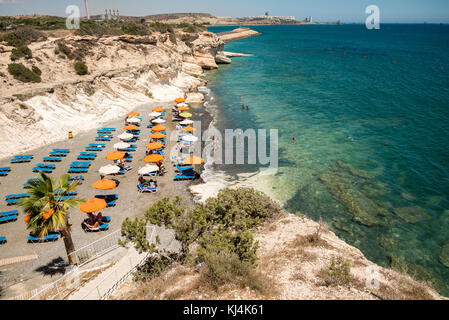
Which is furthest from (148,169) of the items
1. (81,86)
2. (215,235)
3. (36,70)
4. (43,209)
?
(36,70)

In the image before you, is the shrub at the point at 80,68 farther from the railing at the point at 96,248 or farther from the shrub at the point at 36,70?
the railing at the point at 96,248

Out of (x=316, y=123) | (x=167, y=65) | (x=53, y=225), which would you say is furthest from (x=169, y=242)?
(x=167, y=65)

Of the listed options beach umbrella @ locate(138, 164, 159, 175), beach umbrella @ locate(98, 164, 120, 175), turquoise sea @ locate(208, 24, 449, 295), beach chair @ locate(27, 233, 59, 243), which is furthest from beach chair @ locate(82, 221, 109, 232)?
turquoise sea @ locate(208, 24, 449, 295)

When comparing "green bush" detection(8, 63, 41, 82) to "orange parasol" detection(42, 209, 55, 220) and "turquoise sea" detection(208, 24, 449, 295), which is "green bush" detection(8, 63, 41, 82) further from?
"orange parasol" detection(42, 209, 55, 220)

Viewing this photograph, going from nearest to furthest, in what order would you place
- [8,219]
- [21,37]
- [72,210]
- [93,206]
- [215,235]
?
[215,235], [93,206], [8,219], [72,210], [21,37]

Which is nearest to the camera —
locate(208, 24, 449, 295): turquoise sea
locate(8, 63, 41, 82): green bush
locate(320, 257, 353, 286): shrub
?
locate(320, 257, 353, 286): shrub

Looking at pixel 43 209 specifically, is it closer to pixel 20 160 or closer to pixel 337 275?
pixel 337 275
